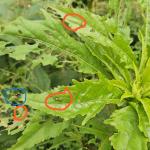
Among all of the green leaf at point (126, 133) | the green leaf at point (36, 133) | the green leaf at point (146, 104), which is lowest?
the green leaf at point (36, 133)

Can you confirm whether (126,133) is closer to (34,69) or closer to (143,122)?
(143,122)

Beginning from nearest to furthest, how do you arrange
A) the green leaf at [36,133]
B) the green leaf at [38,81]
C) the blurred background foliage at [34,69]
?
the green leaf at [36,133]
the blurred background foliage at [34,69]
the green leaf at [38,81]

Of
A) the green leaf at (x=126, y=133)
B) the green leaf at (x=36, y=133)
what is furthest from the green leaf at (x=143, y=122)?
the green leaf at (x=36, y=133)

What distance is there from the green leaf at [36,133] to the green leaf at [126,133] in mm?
218

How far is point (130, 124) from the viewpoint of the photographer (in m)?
1.06

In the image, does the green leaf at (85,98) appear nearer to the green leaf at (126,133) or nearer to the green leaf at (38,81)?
the green leaf at (126,133)

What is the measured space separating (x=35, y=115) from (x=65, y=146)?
0.24 meters

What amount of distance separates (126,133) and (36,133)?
0.99 ft

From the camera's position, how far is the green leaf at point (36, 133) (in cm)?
118

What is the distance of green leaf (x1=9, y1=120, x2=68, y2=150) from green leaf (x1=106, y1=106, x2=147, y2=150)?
0.22 metres

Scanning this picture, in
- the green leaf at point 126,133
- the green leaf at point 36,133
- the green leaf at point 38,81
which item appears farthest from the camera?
the green leaf at point 38,81

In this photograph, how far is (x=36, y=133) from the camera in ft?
3.98

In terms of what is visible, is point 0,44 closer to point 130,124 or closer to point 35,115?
point 35,115

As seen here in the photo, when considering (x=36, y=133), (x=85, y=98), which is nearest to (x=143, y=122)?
(x=85, y=98)
